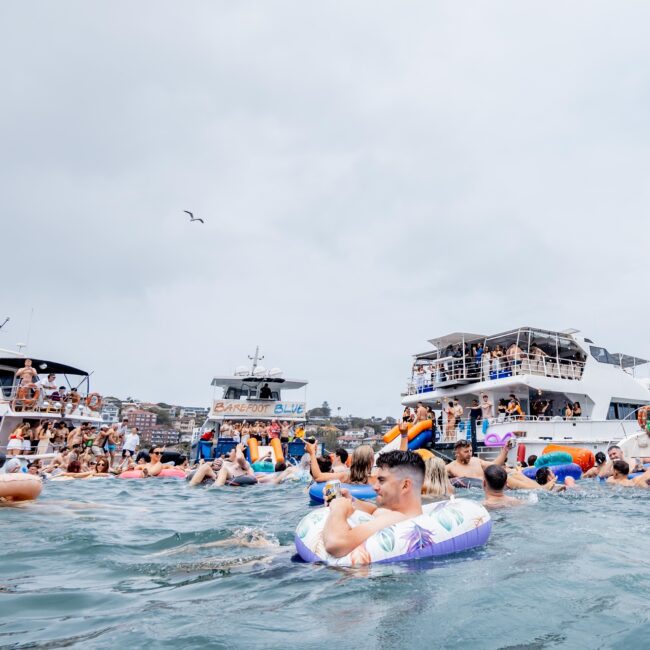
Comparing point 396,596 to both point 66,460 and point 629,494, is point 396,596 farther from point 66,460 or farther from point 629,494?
point 66,460

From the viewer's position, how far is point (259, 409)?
99.7 feet

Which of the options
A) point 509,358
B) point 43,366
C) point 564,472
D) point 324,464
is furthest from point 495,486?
point 43,366

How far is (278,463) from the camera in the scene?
17891 millimetres

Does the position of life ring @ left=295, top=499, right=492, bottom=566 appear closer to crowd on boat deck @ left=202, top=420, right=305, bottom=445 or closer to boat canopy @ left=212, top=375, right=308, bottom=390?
crowd on boat deck @ left=202, top=420, right=305, bottom=445

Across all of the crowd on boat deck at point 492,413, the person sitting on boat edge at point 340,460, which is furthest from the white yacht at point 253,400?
the person sitting on boat edge at point 340,460

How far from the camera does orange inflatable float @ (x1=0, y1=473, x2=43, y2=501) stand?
8094 millimetres

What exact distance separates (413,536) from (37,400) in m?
21.7

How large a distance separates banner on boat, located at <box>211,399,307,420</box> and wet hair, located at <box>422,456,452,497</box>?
75.1 feet

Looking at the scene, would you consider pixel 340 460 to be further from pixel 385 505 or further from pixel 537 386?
pixel 537 386

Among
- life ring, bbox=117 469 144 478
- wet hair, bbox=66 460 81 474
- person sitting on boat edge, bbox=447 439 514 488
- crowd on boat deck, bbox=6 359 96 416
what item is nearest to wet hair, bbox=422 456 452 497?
person sitting on boat edge, bbox=447 439 514 488

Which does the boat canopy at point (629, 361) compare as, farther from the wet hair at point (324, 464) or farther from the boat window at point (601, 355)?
the wet hair at point (324, 464)

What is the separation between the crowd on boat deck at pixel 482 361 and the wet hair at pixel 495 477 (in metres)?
15.1

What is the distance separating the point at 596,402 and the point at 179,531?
21297mm

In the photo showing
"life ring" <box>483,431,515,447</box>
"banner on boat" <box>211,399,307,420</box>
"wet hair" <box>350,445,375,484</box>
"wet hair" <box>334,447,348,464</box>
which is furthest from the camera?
"banner on boat" <box>211,399,307,420</box>
